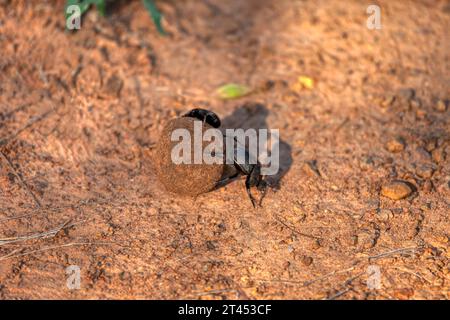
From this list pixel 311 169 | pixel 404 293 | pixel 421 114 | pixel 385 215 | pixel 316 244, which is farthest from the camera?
pixel 421 114

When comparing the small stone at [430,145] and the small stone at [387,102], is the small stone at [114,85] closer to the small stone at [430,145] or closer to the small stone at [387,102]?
the small stone at [387,102]

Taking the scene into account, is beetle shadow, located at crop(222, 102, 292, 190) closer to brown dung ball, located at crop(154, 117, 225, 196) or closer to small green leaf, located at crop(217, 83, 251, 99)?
small green leaf, located at crop(217, 83, 251, 99)

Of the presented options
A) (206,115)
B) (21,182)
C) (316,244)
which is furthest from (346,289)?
(21,182)

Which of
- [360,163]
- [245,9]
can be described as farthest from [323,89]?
[245,9]

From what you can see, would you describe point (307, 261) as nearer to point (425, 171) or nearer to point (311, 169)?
point (311, 169)

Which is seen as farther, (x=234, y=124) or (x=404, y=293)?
(x=234, y=124)
